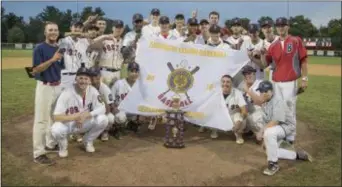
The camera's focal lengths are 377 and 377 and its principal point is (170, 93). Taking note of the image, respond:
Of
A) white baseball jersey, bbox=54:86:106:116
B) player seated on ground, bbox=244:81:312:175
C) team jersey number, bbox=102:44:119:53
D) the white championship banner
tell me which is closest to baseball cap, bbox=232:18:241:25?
the white championship banner

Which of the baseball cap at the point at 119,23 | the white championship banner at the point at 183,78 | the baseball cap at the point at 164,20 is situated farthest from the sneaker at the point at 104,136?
the baseball cap at the point at 164,20

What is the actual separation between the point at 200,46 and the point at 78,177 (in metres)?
3.50

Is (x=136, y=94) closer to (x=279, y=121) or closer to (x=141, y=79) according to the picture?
(x=141, y=79)

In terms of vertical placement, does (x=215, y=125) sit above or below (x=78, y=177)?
above

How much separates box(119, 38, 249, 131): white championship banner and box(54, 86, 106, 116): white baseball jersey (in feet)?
2.92

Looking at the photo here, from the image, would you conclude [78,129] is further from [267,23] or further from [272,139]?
[267,23]

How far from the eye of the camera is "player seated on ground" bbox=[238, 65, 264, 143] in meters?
6.93

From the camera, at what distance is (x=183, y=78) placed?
23.5 ft

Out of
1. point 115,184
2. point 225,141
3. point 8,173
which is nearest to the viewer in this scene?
point 115,184

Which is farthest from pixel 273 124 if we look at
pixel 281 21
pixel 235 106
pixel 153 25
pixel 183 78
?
pixel 153 25

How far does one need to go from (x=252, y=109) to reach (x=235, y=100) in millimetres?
443

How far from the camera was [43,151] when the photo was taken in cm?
572

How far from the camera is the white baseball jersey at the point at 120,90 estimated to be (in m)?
7.25

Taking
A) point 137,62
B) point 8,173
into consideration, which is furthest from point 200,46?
point 8,173
